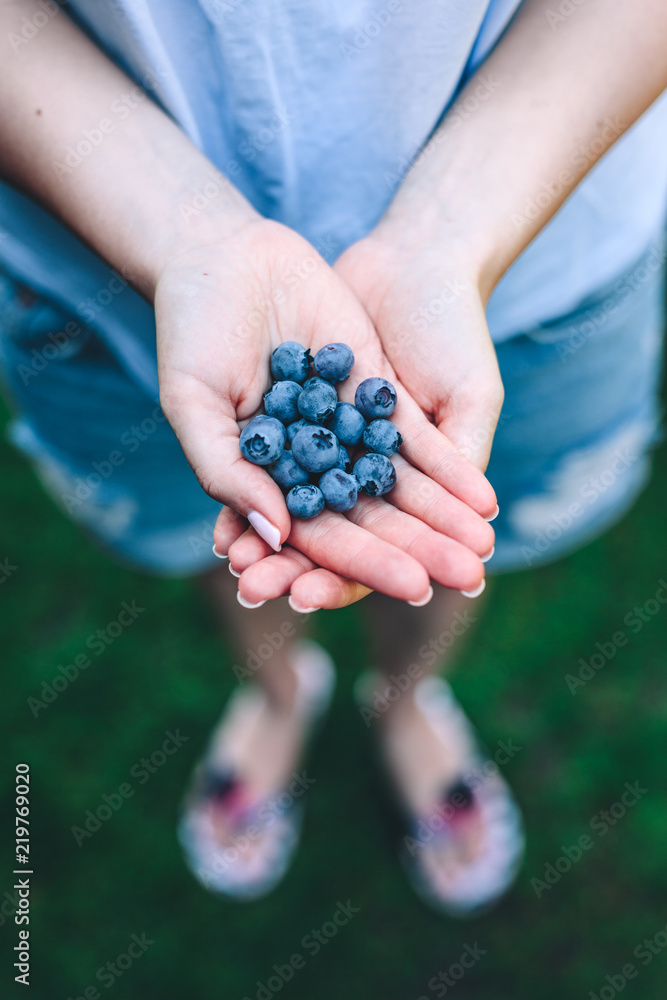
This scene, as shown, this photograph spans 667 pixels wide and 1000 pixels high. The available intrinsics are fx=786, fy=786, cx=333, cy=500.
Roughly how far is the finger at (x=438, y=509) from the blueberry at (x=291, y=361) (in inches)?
10.9

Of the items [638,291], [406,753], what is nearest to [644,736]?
[406,753]

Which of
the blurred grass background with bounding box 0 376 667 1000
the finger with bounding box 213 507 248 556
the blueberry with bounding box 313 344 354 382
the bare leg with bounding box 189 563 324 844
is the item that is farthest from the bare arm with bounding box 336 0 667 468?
the blurred grass background with bounding box 0 376 667 1000

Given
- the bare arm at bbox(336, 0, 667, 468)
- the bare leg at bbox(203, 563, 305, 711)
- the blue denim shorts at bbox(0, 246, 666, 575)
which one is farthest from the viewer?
the bare leg at bbox(203, 563, 305, 711)

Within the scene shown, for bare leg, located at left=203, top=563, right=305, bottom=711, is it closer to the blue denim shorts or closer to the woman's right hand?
the blue denim shorts

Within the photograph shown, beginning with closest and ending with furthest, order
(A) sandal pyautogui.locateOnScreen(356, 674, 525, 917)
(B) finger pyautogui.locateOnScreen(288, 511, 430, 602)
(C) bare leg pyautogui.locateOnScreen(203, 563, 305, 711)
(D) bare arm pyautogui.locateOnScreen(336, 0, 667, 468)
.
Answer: (B) finger pyautogui.locateOnScreen(288, 511, 430, 602), (D) bare arm pyautogui.locateOnScreen(336, 0, 667, 468), (C) bare leg pyautogui.locateOnScreen(203, 563, 305, 711), (A) sandal pyautogui.locateOnScreen(356, 674, 525, 917)

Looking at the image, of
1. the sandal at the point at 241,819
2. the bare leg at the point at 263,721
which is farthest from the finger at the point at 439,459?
the sandal at the point at 241,819

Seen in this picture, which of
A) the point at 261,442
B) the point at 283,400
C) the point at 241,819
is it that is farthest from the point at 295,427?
the point at 241,819

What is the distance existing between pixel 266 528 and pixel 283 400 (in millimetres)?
334

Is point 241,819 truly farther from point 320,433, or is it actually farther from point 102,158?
point 102,158

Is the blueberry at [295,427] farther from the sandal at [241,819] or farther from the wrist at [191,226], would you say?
the sandal at [241,819]

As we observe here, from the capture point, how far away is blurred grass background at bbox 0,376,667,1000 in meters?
2.50

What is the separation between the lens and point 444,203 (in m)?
1.67

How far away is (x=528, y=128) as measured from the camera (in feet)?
5.37

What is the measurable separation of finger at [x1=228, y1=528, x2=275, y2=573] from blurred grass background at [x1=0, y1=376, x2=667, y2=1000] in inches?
68.1
